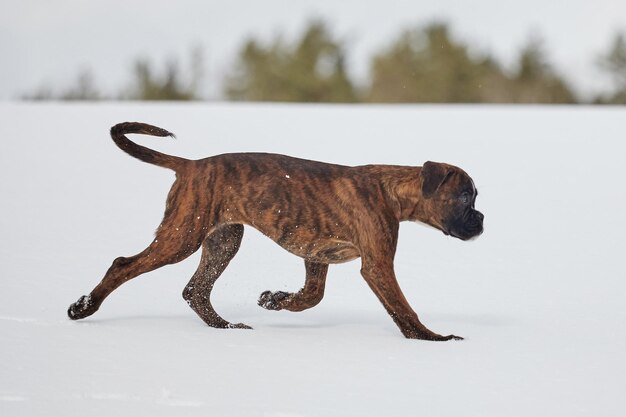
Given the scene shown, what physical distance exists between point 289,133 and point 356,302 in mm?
8576

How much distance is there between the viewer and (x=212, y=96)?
185ft

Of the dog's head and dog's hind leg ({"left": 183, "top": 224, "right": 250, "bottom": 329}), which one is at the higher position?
the dog's head

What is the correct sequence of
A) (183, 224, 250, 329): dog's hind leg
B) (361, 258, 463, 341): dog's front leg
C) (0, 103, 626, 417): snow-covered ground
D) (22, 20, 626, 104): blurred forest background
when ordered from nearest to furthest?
(0, 103, 626, 417): snow-covered ground → (361, 258, 463, 341): dog's front leg → (183, 224, 250, 329): dog's hind leg → (22, 20, 626, 104): blurred forest background

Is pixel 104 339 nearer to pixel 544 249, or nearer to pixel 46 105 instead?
pixel 544 249

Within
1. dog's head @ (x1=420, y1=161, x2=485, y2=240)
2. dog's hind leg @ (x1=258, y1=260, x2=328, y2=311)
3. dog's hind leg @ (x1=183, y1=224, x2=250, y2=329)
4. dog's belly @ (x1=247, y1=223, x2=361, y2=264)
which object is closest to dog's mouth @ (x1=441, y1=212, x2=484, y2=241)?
dog's head @ (x1=420, y1=161, x2=485, y2=240)

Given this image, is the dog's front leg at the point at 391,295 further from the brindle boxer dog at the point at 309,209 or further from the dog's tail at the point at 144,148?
the dog's tail at the point at 144,148

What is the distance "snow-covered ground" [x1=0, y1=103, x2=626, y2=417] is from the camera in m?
5.88

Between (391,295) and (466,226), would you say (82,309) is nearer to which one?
(391,295)

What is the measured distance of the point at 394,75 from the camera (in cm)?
6100

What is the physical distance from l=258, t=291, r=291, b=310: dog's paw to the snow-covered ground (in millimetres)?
112

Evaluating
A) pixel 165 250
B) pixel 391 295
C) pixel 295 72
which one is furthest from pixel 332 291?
pixel 295 72

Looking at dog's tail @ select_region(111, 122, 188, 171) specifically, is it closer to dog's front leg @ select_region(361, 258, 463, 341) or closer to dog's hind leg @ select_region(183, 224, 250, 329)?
dog's hind leg @ select_region(183, 224, 250, 329)

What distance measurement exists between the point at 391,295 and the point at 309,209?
0.80 meters

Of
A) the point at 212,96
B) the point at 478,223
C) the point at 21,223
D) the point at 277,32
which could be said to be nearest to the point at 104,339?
the point at 478,223
